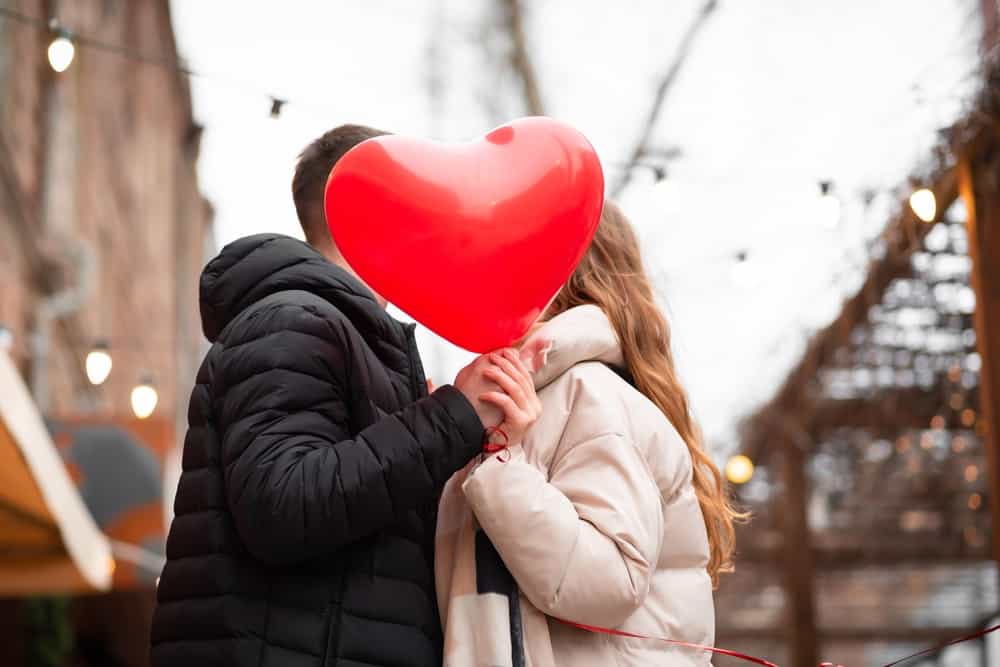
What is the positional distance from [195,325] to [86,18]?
479 inches

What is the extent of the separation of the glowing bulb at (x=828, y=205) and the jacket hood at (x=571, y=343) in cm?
453

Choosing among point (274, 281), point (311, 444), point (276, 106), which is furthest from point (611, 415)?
point (276, 106)

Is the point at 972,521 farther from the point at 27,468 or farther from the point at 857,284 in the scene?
the point at 27,468

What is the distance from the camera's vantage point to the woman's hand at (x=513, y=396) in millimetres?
2443

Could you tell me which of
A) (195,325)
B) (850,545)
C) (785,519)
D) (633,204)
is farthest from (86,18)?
(195,325)

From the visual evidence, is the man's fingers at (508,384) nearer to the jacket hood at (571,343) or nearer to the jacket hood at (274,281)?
the jacket hood at (571,343)

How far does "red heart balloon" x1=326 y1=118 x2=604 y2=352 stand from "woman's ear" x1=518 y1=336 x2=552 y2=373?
0.16ft

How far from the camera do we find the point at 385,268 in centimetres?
245

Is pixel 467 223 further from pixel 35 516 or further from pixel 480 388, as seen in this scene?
pixel 35 516

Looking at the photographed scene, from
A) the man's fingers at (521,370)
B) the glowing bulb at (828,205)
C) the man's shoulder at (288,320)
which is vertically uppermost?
the man's shoulder at (288,320)

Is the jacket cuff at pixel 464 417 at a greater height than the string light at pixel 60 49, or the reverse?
the string light at pixel 60 49

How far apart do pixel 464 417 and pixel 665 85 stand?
27.7 ft

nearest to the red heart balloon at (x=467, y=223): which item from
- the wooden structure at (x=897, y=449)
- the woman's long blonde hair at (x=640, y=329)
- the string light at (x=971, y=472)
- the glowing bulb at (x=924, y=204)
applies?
the woman's long blonde hair at (x=640, y=329)

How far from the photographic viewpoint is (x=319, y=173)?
112 inches
